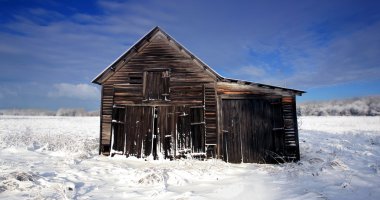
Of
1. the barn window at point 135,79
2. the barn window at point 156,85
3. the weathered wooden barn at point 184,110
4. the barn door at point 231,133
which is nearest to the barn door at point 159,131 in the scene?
the weathered wooden barn at point 184,110

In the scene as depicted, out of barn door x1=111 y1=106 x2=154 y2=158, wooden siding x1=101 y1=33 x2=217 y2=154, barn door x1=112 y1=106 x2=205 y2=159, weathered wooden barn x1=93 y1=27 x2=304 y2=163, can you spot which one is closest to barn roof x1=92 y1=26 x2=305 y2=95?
weathered wooden barn x1=93 y1=27 x2=304 y2=163

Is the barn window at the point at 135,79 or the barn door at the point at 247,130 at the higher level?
the barn window at the point at 135,79

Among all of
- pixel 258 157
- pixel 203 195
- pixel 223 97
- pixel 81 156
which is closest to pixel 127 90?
pixel 81 156

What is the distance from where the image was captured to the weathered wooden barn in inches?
481

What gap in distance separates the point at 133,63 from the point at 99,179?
21.9 feet

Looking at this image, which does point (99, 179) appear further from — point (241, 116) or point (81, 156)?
point (241, 116)

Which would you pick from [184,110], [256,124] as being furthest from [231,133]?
[184,110]

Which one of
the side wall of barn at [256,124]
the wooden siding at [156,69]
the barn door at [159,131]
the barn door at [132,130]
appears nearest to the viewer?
the side wall of barn at [256,124]

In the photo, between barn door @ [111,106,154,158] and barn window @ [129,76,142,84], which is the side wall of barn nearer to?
barn door @ [111,106,154,158]

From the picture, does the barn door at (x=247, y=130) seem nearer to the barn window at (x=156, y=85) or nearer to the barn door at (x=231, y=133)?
the barn door at (x=231, y=133)

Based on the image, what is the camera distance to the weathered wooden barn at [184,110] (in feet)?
40.1

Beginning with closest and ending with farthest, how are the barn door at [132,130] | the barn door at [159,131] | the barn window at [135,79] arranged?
the barn door at [159,131], the barn door at [132,130], the barn window at [135,79]

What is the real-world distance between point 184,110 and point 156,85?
71.5 inches

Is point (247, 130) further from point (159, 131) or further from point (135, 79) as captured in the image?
point (135, 79)
